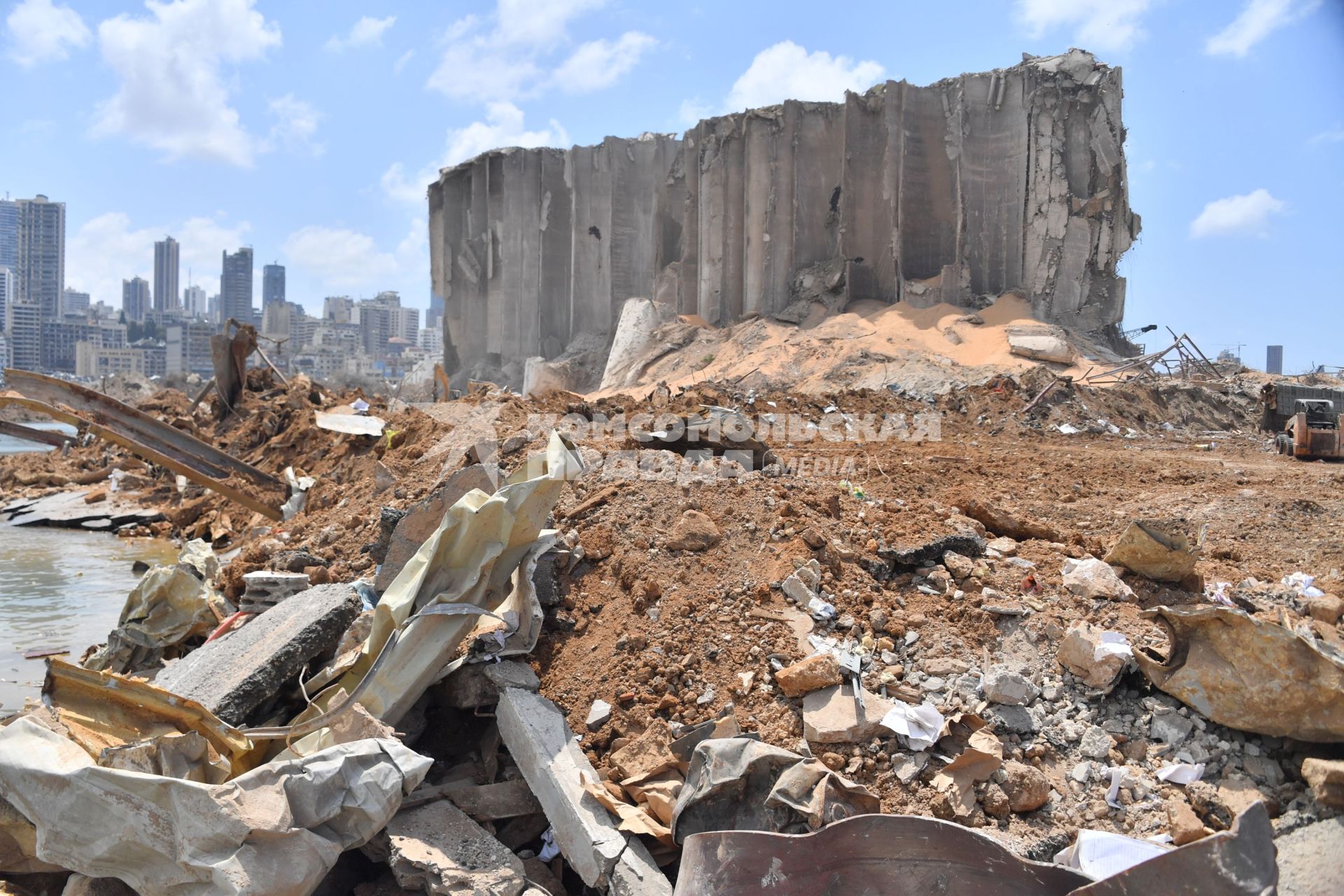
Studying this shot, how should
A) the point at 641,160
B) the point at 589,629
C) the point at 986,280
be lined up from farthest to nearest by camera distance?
the point at 641,160 → the point at 986,280 → the point at 589,629

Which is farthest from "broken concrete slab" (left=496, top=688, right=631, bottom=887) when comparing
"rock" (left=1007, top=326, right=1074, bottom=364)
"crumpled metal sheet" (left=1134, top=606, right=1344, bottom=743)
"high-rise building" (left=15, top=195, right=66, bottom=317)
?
"high-rise building" (left=15, top=195, right=66, bottom=317)

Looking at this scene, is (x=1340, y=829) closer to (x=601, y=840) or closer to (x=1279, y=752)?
(x=1279, y=752)

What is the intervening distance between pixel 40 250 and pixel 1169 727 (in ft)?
436

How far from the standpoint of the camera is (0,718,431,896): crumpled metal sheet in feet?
7.84

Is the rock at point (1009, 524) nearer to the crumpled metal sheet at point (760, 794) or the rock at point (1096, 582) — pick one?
the rock at point (1096, 582)

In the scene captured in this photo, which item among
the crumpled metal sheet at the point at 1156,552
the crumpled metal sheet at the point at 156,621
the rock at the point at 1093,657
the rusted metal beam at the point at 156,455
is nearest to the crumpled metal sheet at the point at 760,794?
the rock at the point at 1093,657

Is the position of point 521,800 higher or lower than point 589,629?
lower

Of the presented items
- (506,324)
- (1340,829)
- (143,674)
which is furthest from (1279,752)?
(506,324)

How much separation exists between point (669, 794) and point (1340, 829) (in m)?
2.01

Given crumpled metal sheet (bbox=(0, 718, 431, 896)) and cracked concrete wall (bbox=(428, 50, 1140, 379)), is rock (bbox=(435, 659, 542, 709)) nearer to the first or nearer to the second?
crumpled metal sheet (bbox=(0, 718, 431, 896))

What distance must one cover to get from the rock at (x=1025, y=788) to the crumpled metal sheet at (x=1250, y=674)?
659mm

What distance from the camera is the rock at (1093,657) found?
10.7ft

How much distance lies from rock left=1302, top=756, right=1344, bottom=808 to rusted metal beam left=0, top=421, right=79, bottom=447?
34.7 ft

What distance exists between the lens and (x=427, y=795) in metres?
3.08
